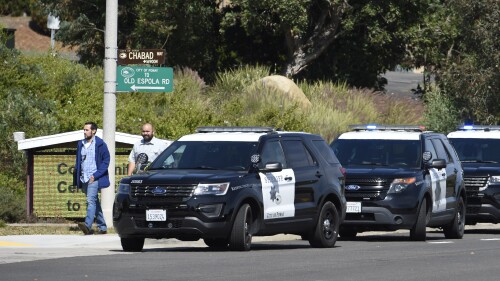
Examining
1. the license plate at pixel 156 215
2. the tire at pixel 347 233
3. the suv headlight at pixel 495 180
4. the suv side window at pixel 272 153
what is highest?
the suv side window at pixel 272 153

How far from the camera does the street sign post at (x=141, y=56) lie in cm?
2253

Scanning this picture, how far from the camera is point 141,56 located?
2259 cm

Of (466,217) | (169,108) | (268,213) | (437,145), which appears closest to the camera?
(268,213)

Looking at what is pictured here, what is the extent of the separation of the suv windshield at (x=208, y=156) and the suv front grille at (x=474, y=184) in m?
7.57

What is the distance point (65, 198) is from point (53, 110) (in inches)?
283

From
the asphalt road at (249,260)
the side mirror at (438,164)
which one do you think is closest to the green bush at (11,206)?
the asphalt road at (249,260)

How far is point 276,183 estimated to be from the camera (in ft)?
62.3

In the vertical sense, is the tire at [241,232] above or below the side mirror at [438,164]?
below

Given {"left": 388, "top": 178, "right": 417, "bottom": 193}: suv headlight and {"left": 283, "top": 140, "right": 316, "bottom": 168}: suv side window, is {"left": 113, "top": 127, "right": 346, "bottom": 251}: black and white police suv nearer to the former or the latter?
{"left": 283, "top": 140, "right": 316, "bottom": 168}: suv side window

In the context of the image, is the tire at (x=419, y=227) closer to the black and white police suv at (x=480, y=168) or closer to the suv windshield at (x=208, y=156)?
the black and white police suv at (x=480, y=168)

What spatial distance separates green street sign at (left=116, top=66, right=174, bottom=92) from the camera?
2259 cm

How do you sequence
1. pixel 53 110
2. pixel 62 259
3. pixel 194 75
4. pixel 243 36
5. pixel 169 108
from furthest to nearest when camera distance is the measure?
pixel 243 36 → pixel 194 75 → pixel 169 108 → pixel 53 110 → pixel 62 259

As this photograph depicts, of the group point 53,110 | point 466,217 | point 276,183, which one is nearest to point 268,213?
point 276,183

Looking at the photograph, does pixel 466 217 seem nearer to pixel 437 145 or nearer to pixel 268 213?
pixel 437 145
